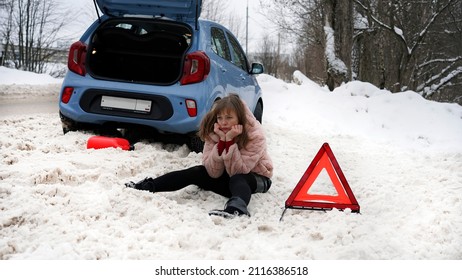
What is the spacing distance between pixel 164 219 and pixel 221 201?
797mm

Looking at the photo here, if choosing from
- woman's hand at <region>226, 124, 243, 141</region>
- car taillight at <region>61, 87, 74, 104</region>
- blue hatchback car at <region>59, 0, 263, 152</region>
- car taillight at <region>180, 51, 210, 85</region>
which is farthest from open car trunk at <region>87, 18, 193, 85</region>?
woman's hand at <region>226, 124, 243, 141</region>

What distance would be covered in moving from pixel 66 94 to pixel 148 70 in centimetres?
121

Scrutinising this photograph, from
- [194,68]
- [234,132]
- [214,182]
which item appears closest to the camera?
[234,132]

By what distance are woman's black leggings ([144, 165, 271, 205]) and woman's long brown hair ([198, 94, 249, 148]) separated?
275mm

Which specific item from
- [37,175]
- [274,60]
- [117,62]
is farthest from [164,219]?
[274,60]

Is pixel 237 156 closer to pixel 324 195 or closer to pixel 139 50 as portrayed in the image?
pixel 324 195

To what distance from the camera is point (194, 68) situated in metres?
4.62

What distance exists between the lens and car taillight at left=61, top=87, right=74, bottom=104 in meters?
4.76

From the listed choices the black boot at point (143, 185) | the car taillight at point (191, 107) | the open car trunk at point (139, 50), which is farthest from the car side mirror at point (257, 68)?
the black boot at point (143, 185)

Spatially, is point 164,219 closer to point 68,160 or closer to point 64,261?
point 64,261

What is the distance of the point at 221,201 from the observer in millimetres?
3518

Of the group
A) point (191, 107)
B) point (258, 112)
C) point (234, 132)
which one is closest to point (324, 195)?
point (234, 132)

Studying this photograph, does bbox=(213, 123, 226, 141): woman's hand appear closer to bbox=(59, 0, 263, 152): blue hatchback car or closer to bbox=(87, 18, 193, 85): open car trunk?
bbox=(59, 0, 263, 152): blue hatchback car

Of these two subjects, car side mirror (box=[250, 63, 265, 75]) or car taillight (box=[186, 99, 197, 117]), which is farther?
car side mirror (box=[250, 63, 265, 75])
